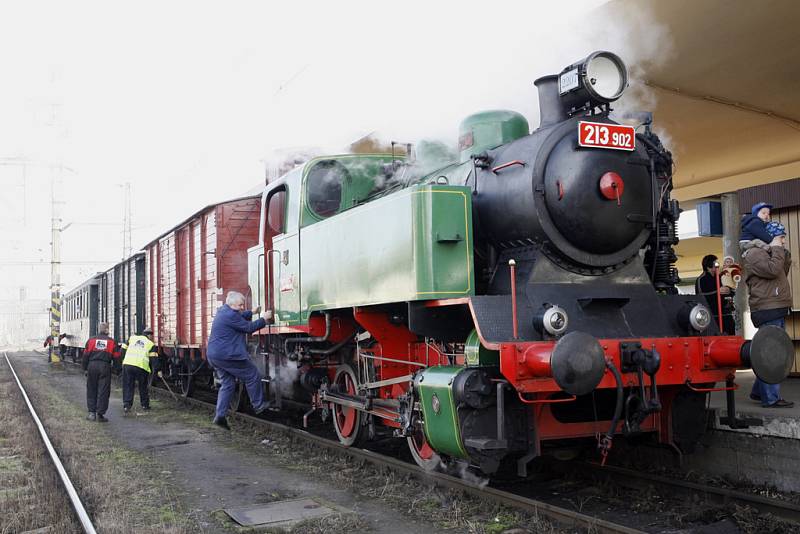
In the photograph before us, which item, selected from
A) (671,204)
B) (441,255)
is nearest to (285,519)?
(441,255)

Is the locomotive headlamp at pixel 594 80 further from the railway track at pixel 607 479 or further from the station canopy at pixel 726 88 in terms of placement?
the railway track at pixel 607 479

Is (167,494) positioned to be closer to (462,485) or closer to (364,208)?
(462,485)

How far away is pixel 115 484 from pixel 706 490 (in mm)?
4362

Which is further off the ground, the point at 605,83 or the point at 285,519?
the point at 605,83

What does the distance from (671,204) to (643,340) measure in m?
1.27

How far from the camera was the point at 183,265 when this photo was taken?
40.6 feet

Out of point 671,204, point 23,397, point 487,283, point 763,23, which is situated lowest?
point 23,397

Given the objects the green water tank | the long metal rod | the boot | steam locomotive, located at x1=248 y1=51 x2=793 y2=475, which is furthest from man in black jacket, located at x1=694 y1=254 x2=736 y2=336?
the boot

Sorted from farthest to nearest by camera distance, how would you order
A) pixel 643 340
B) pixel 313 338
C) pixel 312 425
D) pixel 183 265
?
pixel 183 265 → pixel 312 425 → pixel 313 338 → pixel 643 340

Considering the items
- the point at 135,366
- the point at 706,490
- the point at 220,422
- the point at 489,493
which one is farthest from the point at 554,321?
the point at 135,366

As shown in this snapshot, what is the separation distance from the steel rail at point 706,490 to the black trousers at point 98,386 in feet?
22.6

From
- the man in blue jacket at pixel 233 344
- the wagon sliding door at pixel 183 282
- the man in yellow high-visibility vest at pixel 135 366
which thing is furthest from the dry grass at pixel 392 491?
the wagon sliding door at pixel 183 282

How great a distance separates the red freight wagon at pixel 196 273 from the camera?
33.6ft

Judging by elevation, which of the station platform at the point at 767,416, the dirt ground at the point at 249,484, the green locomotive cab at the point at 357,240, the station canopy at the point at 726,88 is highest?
the station canopy at the point at 726,88
